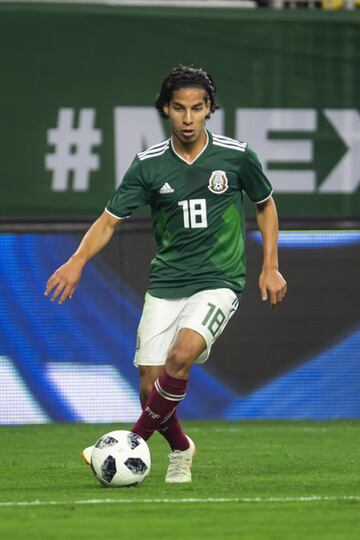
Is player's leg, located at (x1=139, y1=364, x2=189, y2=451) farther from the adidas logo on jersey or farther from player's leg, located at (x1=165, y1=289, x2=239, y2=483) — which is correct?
the adidas logo on jersey

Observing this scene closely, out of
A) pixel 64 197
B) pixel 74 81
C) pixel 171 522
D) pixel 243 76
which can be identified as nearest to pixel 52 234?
pixel 64 197

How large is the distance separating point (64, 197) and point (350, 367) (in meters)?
3.35

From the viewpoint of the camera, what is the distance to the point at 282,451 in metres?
11.5

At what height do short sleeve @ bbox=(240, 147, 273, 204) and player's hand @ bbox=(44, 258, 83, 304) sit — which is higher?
short sleeve @ bbox=(240, 147, 273, 204)

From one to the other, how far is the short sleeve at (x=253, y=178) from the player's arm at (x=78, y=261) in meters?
0.80

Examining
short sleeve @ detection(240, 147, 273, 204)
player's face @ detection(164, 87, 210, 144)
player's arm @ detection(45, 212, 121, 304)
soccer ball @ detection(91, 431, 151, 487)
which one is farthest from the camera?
short sleeve @ detection(240, 147, 273, 204)

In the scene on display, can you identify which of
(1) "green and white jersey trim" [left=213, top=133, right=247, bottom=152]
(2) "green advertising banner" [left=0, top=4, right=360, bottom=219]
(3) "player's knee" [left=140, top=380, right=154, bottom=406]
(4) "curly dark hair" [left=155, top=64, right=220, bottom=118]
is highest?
(4) "curly dark hair" [left=155, top=64, right=220, bottom=118]

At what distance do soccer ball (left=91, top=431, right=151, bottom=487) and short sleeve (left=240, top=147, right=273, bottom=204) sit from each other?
1.66m

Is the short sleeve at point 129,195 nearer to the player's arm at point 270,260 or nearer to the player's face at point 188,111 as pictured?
the player's face at point 188,111

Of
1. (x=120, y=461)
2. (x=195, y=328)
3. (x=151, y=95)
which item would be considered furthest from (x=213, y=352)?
(x=120, y=461)

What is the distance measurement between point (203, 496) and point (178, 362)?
838mm

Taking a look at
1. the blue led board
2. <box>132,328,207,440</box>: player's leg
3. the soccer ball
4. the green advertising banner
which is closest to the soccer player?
<box>132,328,207,440</box>: player's leg

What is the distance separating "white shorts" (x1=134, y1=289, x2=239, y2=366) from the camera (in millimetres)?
8367

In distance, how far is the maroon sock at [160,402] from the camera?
26.9 ft
